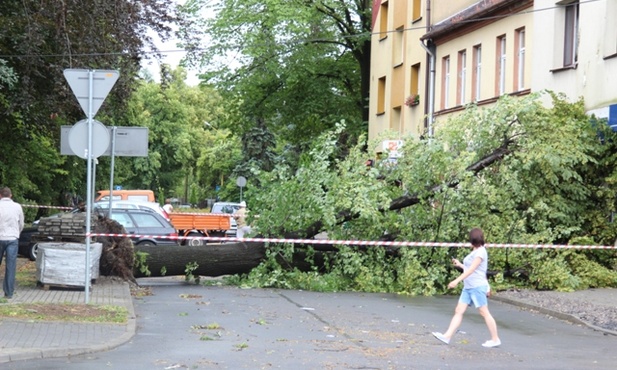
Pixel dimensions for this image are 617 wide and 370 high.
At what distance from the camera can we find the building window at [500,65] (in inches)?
1187

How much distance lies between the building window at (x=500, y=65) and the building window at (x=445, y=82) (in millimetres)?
5158

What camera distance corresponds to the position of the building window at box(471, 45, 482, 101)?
3216cm

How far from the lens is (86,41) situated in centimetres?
1927

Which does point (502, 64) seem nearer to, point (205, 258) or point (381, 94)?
point (205, 258)

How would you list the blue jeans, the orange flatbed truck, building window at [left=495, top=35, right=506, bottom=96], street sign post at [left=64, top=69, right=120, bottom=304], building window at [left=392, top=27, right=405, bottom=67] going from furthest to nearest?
building window at [left=392, top=27, right=405, bottom=67] < the orange flatbed truck < building window at [left=495, top=35, right=506, bottom=96] < the blue jeans < street sign post at [left=64, top=69, right=120, bottom=304]

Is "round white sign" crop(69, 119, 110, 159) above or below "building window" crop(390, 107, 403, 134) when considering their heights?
below

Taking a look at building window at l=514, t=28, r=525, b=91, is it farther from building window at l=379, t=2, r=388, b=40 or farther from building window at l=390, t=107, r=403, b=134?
building window at l=379, t=2, r=388, b=40

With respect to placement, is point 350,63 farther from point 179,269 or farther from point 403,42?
point 179,269

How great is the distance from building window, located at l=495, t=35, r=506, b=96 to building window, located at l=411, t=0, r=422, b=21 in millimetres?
8775

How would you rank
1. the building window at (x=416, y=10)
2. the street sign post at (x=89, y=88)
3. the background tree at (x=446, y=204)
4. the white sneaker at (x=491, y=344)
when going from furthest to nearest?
1. the building window at (x=416, y=10)
2. the background tree at (x=446, y=204)
3. the street sign post at (x=89, y=88)
4. the white sneaker at (x=491, y=344)

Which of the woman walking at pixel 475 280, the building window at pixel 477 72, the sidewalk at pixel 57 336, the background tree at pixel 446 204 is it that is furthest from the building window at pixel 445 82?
the woman walking at pixel 475 280

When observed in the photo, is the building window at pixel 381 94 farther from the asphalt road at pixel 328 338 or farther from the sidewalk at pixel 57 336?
the sidewalk at pixel 57 336

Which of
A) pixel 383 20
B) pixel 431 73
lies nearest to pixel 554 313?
pixel 431 73

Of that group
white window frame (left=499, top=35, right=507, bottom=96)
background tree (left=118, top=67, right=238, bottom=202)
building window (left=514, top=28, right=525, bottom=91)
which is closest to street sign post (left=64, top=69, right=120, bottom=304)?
building window (left=514, top=28, right=525, bottom=91)
